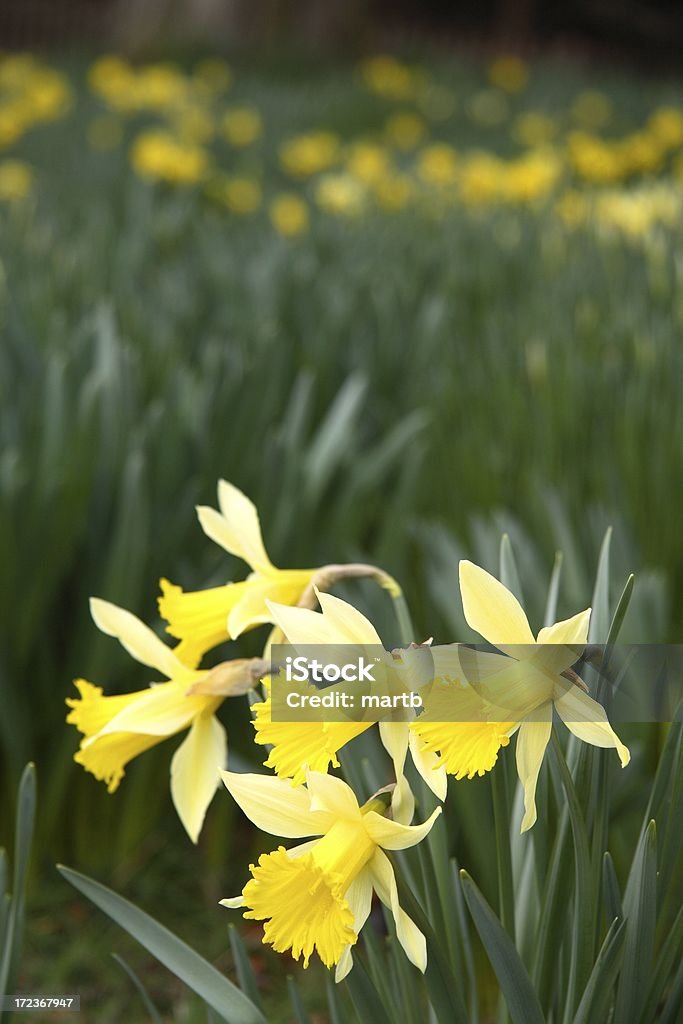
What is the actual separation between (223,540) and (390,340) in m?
1.39

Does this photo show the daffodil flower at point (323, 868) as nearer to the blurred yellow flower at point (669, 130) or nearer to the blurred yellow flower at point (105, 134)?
the blurred yellow flower at point (105, 134)

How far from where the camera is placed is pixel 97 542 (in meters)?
1.31

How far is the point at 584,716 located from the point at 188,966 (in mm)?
259

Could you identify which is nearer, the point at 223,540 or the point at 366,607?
the point at 223,540

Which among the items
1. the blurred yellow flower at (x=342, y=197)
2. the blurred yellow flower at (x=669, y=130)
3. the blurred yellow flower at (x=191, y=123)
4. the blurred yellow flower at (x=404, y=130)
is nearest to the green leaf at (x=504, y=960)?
the blurred yellow flower at (x=342, y=197)

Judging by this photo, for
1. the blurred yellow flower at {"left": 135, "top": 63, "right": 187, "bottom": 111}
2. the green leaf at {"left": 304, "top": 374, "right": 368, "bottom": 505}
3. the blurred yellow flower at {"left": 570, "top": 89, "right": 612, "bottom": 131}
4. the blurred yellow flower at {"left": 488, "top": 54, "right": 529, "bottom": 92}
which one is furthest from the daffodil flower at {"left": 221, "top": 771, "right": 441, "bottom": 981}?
the blurred yellow flower at {"left": 488, "top": 54, "right": 529, "bottom": 92}

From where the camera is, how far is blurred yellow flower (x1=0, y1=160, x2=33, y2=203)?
330cm

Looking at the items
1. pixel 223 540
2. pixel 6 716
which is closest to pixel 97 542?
pixel 6 716

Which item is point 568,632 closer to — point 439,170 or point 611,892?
point 611,892

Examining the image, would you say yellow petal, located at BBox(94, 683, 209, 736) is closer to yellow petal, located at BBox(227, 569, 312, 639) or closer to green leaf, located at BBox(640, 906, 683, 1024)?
yellow petal, located at BBox(227, 569, 312, 639)

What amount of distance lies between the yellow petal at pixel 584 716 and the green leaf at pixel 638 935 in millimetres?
71

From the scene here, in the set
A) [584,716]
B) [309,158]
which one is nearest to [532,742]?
[584,716]

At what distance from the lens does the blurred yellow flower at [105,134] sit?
4.52 meters

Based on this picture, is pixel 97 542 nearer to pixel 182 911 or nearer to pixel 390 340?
pixel 182 911
